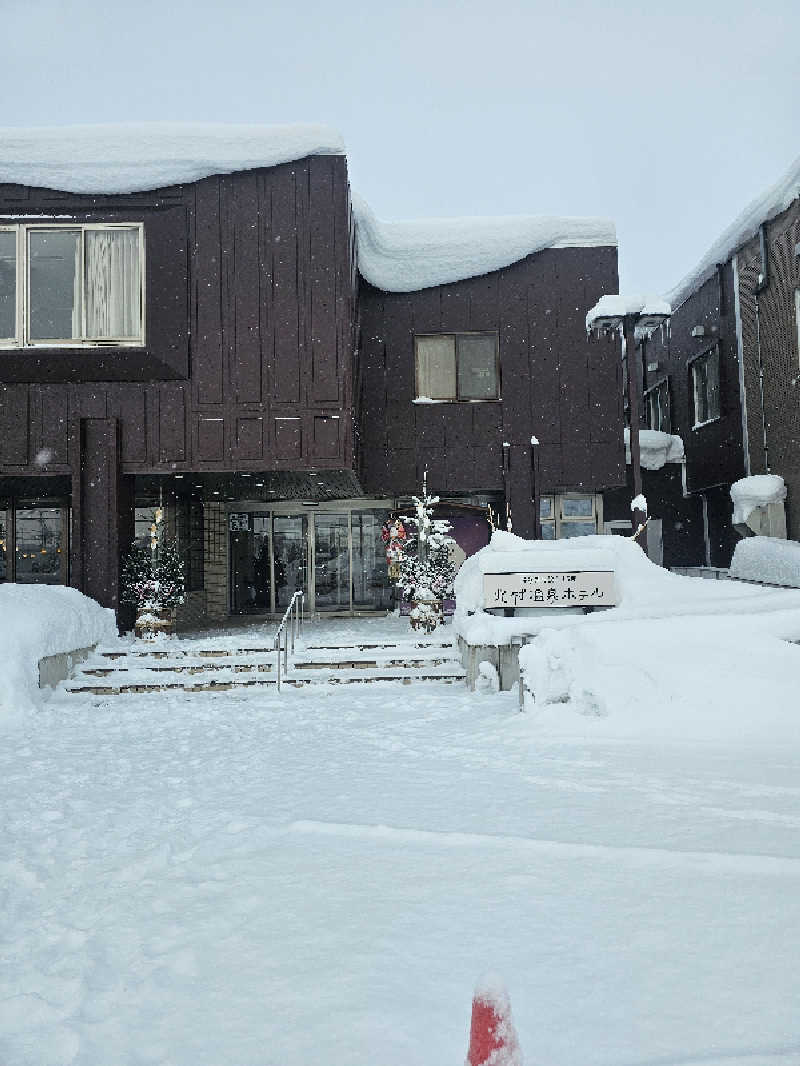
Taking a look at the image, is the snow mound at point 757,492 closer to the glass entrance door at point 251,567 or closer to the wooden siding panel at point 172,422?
the glass entrance door at point 251,567

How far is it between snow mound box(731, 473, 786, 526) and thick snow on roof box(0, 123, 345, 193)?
1000cm

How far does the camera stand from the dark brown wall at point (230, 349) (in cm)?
1220

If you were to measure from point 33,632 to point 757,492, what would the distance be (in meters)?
13.1

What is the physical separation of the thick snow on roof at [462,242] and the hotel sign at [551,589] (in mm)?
8331

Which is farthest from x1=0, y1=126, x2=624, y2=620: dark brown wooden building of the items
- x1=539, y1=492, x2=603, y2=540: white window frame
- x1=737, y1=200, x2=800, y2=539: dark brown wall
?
x1=737, y1=200, x2=800, y2=539: dark brown wall

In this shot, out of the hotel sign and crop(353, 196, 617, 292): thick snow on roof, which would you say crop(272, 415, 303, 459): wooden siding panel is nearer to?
crop(353, 196, 617, 292): thick snow on roof

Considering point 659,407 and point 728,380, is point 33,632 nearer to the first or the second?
point 728,380

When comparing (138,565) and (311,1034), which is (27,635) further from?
(311,1034)

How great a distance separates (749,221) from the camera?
51.8 feet

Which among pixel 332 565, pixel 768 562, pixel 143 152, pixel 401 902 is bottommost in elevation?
pixel 401 902

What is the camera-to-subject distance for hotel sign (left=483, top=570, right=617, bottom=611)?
866 cm

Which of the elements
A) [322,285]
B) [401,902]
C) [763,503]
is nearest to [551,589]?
[401,902]

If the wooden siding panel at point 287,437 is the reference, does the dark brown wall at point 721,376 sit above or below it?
above

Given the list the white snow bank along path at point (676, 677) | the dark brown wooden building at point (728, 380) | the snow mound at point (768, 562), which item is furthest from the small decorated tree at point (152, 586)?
the dark brown wooden building at point (728, 380)
